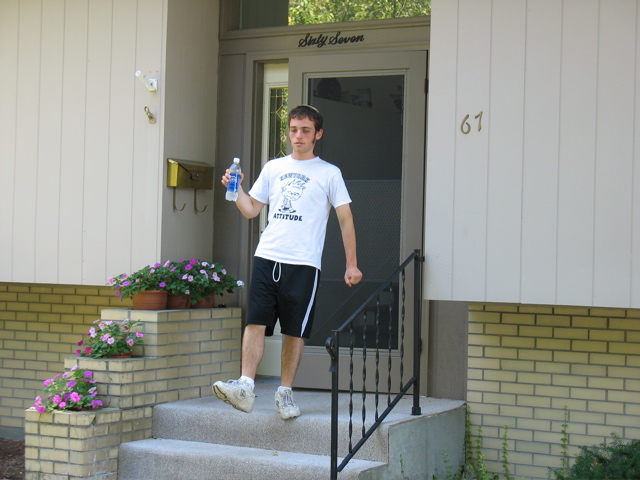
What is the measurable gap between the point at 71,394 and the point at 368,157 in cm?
244

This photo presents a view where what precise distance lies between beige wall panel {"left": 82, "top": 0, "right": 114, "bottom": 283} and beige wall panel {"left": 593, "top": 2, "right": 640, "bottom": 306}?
3.12 m

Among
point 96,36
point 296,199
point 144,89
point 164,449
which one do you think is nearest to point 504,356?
point 296,199

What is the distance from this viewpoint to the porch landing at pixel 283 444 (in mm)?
4617

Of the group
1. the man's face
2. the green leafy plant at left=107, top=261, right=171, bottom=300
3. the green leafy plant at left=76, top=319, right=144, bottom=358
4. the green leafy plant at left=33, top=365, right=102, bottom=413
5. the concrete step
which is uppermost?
the man's face

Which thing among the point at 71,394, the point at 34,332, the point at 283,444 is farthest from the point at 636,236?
the point at 34,332

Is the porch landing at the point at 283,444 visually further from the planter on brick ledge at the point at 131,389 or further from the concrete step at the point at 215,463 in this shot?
the planter on brick ledge at the point at 131,389

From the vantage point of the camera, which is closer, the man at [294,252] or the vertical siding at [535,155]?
the vertical siding at [535,155]

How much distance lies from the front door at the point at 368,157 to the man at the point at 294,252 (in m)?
1.09

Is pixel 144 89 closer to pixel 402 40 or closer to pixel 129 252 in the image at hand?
pixel 129 252

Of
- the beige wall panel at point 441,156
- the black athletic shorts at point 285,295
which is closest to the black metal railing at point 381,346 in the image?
the beige wall panel at point 441,156

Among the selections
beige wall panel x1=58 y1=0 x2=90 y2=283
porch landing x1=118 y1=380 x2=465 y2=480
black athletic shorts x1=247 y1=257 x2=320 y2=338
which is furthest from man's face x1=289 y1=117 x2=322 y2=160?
beige wall panel x1=58 y1=0 x2=90 y2=283

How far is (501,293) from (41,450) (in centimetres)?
274

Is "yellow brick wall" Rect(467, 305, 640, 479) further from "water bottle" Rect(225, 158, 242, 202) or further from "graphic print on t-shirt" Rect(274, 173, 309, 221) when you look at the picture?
"water bottle" Rect(225, 158, 242, 202)

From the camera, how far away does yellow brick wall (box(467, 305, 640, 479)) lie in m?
5.23
